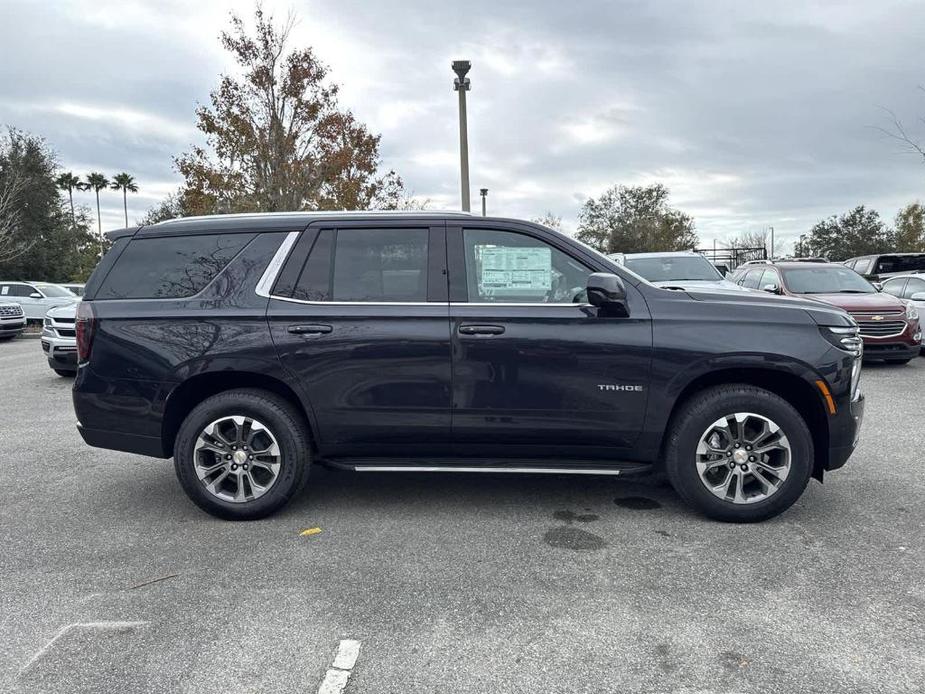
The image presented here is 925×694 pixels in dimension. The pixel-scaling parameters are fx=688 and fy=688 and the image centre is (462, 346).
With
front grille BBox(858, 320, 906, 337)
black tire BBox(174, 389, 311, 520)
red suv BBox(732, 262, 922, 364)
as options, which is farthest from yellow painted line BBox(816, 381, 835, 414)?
front grille BBox(858, 320, 906, 337)

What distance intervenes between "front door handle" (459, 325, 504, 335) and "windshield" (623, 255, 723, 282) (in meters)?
7.91

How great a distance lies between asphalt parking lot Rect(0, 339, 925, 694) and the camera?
263 centimetres

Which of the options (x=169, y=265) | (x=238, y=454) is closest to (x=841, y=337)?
(x=238, y=454)

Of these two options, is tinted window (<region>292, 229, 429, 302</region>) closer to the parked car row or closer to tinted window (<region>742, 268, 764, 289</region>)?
the parked car row

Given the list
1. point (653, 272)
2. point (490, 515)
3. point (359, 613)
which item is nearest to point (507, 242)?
point (490, 515)

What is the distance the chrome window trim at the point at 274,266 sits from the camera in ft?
13.9

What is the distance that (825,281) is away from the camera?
450 inches

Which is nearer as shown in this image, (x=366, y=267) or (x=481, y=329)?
(x=481, y=329)

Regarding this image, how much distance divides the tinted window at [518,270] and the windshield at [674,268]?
300 inches

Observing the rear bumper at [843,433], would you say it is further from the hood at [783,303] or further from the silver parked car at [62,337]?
the silver parked car at [62,337]

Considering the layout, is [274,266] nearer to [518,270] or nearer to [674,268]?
[518,270]

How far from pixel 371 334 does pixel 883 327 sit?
29.7 ft

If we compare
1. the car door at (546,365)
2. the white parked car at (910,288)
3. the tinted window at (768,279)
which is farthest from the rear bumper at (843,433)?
the white parked car at (910,288)

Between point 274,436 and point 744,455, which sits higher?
point 274,436
